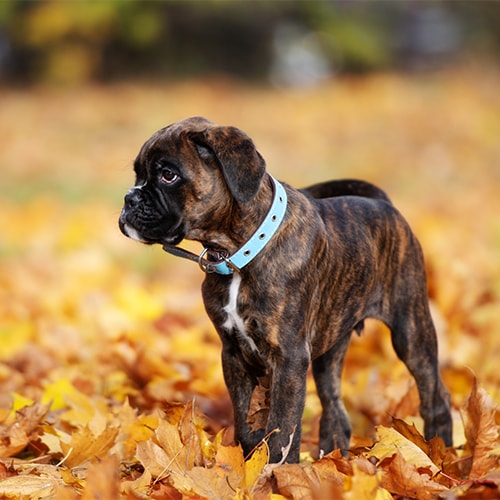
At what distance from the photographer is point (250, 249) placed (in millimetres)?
3588

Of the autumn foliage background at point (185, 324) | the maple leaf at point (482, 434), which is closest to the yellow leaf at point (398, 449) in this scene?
the autumn foliage background at point (185, 324)

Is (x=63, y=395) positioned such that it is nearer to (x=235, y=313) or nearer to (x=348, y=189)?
(x=235, y=313)

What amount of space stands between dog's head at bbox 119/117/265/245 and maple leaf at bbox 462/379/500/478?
1264 millimetres

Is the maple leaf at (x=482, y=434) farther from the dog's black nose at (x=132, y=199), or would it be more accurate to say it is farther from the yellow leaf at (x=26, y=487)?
the yellow leaf at (x=26, y=487)

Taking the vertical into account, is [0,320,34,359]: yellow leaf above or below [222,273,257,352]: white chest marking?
below

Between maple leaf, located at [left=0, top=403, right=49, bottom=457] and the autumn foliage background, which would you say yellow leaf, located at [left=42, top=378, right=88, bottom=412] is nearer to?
the autumn foliage background

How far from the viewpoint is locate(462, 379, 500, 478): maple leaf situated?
3.67 m

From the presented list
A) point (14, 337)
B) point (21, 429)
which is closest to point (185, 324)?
point (14, 337)

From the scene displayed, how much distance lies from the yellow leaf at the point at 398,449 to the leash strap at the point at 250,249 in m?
0.85

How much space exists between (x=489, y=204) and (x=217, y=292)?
864cm

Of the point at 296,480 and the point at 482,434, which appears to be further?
the point at 482,434

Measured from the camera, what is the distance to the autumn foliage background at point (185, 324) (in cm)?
342

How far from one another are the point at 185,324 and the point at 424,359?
2897 millimetres

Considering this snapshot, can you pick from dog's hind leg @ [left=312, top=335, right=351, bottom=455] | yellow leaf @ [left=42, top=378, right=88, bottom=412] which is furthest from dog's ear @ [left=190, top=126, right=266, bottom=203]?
yellow leaf @ [left=42, top=378, right=88, bottom=412]
